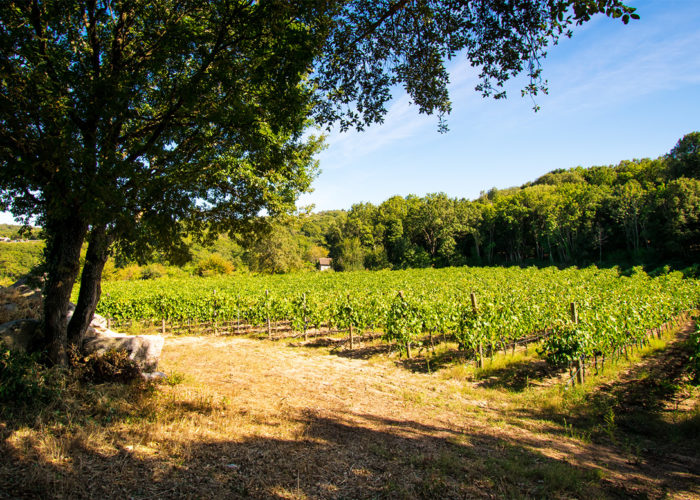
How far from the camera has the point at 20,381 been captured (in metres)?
4.46

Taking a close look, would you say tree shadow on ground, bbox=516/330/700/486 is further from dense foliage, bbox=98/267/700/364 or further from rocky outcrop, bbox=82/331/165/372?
rocky outcrop, bbox=82/331/165/372

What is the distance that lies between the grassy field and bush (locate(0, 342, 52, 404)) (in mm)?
174

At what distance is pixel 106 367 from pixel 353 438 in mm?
4628

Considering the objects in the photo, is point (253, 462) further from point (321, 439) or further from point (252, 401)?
point (252, 401)

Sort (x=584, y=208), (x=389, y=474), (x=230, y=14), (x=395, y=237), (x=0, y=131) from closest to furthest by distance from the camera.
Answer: (x=389, y=474) < (x=0, y=131) < (x=230, y=14) < (x=584, y=208) < (x=395, y=237)

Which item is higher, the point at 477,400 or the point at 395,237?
the point at 395,237

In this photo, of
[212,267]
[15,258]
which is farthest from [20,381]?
[212,267]

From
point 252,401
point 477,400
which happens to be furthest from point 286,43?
point 477,400

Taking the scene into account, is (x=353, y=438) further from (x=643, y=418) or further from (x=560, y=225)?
(x=560, y=225)

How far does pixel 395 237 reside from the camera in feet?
242

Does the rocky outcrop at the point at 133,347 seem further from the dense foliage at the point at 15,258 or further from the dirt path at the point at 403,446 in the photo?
the dense foliage at the point at 15,258

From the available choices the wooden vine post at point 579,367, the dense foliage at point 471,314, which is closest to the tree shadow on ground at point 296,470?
the wooden vine post at point 579,367

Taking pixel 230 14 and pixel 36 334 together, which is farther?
pixel 36 334

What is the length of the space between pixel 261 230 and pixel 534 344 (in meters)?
11.0
